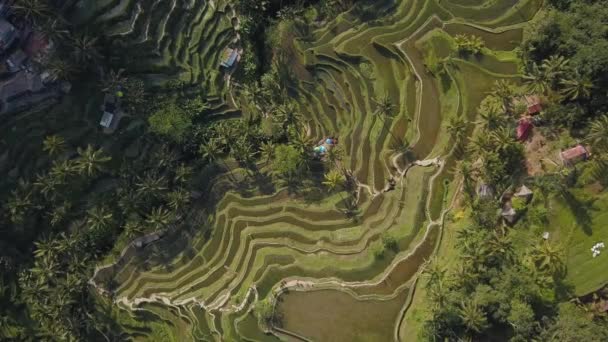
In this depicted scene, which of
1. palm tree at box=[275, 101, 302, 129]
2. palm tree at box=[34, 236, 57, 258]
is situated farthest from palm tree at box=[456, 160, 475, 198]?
palm tree at box=[34, 236, 57, 258]

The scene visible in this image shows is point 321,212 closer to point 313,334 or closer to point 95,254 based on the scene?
point 313,334

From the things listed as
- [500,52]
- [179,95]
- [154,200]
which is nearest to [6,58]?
[179,95]

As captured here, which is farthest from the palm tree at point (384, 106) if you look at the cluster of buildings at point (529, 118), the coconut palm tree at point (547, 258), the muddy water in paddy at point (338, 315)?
the coconut palm tree at point (547, 258)

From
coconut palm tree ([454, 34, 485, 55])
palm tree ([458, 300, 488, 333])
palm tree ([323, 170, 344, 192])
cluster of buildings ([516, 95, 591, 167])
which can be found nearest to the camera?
palm tree ([458, 300, 488, 333])

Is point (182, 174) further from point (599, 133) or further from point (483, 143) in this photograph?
point (599, 133)

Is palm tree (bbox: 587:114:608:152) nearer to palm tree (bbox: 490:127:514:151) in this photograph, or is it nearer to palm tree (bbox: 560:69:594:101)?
palm tree (bbox: 560:69:594:101)

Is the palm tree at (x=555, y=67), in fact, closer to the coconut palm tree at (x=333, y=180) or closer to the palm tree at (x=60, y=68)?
the coconut palm tree at (x=333, y=180)
